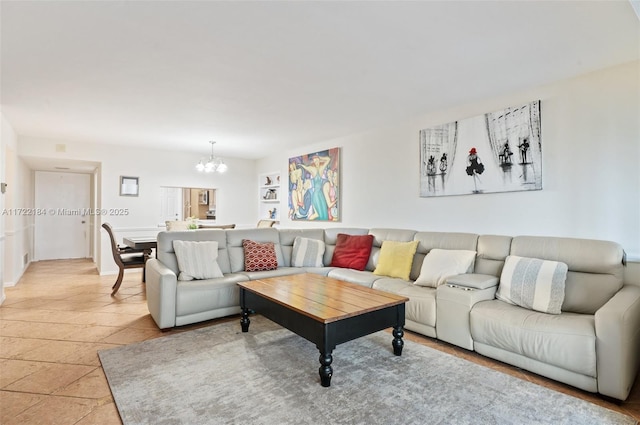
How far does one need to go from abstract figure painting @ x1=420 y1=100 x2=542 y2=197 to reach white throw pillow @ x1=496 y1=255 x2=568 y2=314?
0.88 meters

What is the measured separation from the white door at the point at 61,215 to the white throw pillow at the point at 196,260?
6.00m

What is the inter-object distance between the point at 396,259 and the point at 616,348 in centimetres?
201

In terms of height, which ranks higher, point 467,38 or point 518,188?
point 467,38

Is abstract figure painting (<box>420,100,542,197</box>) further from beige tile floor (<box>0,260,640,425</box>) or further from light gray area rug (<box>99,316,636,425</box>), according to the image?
light gray area rug (<box>99,316,636,425</box>)

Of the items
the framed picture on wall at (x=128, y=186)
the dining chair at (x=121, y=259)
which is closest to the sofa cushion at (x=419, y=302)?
the dining chair at (x=121, y=259)

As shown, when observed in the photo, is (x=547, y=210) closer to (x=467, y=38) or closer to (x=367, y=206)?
(x=467, y=38)

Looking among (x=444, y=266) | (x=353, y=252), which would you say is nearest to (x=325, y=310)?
(x=444, y=266)

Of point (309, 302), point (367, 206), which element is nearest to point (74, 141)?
point (367, 206)

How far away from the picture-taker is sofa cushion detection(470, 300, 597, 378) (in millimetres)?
2045

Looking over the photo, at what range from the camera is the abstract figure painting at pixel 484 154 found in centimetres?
318

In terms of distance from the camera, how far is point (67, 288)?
483 cm

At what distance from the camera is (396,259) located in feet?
12.2

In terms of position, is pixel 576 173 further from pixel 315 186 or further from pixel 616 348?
pixel 315 186

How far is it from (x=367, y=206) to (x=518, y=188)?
2.10m
